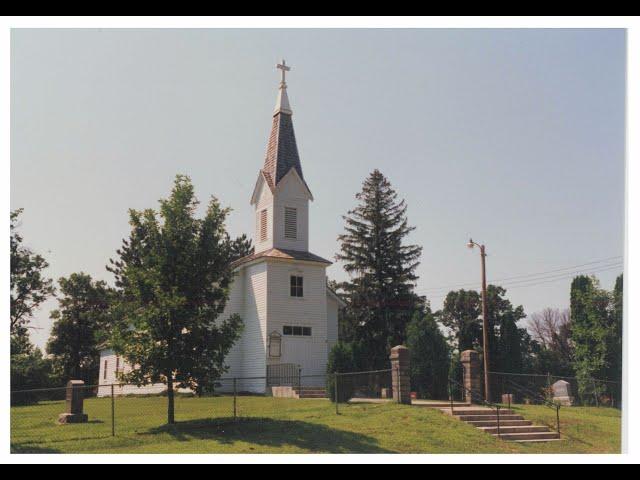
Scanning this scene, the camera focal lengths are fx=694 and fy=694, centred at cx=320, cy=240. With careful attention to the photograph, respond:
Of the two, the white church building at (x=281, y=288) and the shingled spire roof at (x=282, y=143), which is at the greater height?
the shingled spire roof at (x=282, y=143)

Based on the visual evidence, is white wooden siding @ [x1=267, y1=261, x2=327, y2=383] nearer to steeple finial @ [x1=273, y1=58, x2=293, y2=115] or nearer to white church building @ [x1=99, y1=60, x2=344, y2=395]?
white church building @ [x1=99, y1=60, x2=344, y2=395]

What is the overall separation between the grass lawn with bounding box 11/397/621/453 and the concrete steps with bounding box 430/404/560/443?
50 cm

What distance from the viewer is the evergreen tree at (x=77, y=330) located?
184ft

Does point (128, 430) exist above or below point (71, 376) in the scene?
above

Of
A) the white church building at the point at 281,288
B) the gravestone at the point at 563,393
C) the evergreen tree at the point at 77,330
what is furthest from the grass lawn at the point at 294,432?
the evergreen tree at the point at 77,330

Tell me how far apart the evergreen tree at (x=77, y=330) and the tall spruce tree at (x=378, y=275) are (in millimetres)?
20640

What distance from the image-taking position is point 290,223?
34.5 meters

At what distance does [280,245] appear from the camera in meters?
34.0

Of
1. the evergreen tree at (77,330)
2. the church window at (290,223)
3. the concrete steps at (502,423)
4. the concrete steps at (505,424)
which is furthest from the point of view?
the evergreen tree at (77,330)

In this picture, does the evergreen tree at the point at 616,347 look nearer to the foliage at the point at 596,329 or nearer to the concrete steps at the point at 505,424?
the foliage at the point at 596,329

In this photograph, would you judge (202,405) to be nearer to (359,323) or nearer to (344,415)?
(344,415)

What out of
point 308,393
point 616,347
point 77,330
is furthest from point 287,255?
point 77,330
